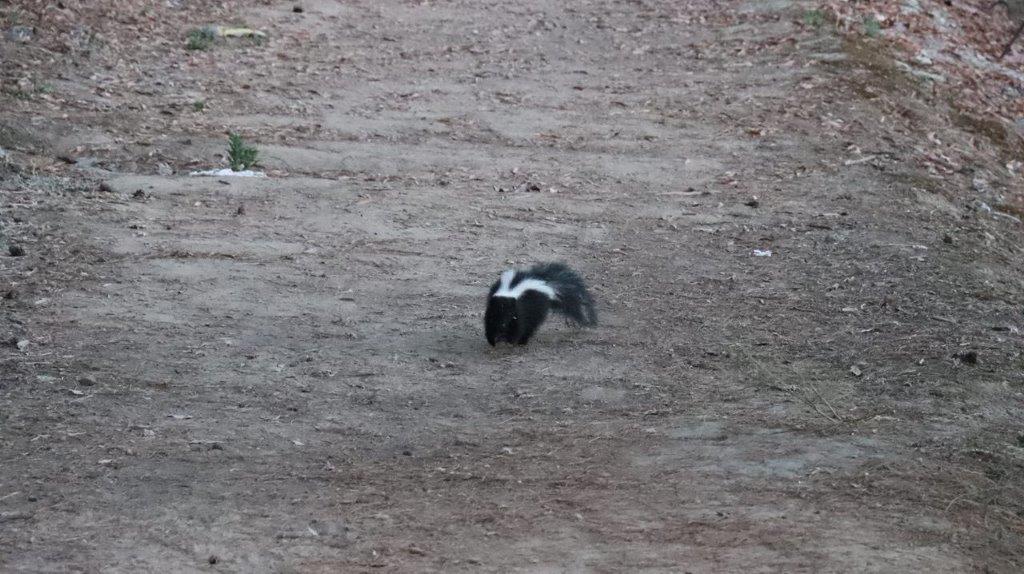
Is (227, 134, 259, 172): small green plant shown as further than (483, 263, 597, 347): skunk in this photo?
Yes

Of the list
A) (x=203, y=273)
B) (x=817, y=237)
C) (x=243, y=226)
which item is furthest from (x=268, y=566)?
(x=817, y=237)

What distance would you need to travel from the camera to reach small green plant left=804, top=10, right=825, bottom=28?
13094 mm

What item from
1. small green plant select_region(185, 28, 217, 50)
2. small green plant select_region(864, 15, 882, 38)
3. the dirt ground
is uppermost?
small green plant select_region(864, 15, 882, 38)

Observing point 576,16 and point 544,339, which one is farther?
point 576,16

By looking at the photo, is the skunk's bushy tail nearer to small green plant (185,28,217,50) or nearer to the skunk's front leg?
the skunk's front leg

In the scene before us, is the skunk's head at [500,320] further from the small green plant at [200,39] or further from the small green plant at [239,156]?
the small green plant at [200,39]

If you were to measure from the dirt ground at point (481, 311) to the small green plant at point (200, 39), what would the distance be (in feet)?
0.48

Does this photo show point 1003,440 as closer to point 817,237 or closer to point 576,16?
point 817,237

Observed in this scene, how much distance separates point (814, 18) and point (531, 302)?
26.6 feet

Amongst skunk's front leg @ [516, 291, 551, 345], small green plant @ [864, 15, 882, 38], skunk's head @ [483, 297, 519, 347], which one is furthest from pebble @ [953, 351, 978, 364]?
small green plant @ [864, 15, 882, 38]

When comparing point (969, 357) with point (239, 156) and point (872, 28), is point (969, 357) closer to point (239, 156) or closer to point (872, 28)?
point (239, 156)

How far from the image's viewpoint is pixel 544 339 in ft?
22.1

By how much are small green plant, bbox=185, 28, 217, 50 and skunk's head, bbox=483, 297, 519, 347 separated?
21.9ft

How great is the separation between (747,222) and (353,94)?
437cm
